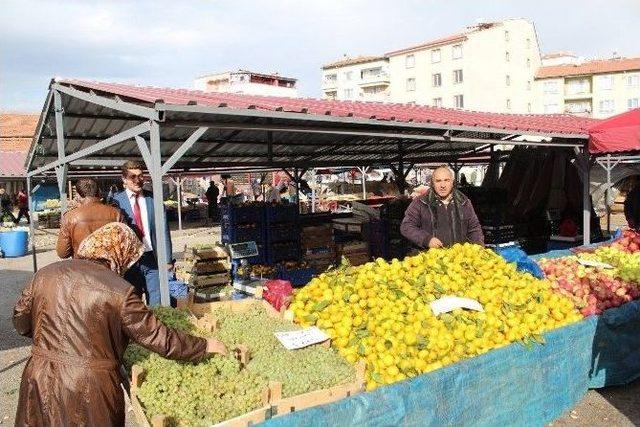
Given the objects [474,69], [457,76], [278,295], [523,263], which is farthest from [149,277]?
[457,76]

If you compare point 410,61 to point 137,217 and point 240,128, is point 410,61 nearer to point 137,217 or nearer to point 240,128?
point 240,128

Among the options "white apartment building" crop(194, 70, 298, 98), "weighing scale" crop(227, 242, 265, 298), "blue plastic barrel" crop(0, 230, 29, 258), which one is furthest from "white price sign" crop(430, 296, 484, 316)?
"white apartment building" crop(194, 70, 298, 98)

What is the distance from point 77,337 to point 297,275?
6600 mm

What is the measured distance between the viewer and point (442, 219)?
5340mm

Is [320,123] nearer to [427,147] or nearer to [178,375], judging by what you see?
Answer: [178,375]

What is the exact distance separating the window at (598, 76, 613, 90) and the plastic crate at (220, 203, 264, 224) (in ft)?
194

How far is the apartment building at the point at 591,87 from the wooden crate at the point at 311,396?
194 ft

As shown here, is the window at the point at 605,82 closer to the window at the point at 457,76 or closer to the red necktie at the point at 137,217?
the window at the point at 457,76

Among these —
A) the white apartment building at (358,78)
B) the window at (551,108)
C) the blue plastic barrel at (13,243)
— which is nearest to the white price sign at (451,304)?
the blue plastic barrel at (13,243)

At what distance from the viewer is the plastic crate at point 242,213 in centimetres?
880

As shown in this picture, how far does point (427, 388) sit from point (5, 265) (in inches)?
542

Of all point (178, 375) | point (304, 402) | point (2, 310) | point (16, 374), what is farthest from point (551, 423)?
point (2, 310)

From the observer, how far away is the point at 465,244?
5.01 meters

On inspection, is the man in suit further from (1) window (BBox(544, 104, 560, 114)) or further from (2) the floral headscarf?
(1) window (BBox(544, 104, 560, 114))
